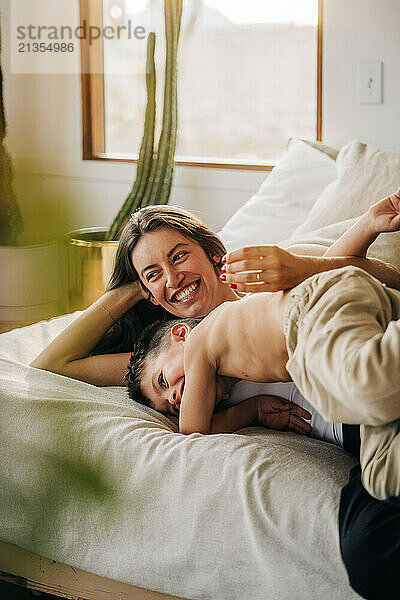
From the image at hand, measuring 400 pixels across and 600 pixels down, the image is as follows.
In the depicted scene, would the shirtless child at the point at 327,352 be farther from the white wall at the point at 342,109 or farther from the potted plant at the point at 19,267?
the potted plant at the point at 19,267

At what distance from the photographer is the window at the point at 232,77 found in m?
2.75

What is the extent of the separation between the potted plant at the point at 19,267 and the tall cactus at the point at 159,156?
242 cm

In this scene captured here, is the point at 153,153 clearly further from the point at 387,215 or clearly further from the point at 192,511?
the point at 192,511

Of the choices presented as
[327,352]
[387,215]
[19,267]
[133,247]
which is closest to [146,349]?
[133,247]

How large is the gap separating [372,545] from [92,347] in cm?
89

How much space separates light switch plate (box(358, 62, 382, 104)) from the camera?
249 centimetres

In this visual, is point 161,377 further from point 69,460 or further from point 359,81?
point 359,81

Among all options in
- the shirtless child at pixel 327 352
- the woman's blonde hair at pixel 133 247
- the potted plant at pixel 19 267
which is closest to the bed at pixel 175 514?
the shirtless child at pixel 327 352

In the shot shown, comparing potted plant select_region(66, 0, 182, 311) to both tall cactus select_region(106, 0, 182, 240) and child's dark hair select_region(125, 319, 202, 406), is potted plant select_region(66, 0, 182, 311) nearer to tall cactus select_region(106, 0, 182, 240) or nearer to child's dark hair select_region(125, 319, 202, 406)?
tall cactus select_region(106, 0, 182, 240)

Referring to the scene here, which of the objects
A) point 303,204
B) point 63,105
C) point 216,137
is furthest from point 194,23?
point 63,105

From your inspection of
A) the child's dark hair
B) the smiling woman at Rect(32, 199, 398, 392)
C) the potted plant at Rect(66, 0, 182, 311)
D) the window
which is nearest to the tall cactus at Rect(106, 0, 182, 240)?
the potted plant at Rect(66, 0, 182, 311)

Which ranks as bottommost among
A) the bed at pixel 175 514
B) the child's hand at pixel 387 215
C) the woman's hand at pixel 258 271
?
the bed at pixel 175 514

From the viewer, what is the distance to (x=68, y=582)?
50.8 inches

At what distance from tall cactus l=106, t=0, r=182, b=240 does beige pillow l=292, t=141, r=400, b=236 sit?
33.6 inches
